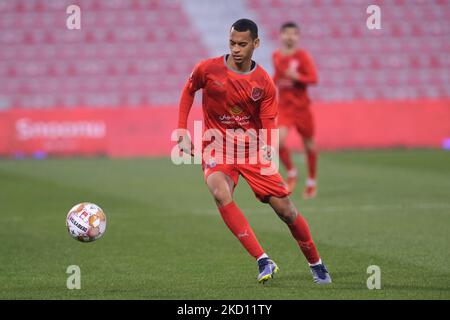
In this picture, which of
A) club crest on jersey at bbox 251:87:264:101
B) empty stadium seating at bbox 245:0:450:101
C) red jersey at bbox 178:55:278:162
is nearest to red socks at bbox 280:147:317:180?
red jersey at bbox 178:55:278:162

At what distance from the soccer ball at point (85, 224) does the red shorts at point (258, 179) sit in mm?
1018

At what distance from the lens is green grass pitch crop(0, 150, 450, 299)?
6.63 metres

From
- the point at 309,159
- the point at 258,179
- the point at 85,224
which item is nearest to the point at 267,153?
the point at 258,179

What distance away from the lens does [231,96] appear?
709cm

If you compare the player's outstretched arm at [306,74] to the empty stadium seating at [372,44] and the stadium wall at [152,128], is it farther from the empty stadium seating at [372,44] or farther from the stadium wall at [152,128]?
the empty stadium seating at [372,44]

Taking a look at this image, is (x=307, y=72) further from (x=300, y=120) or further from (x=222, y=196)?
(x=222, y=196)

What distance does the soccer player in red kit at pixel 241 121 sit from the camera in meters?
6.95

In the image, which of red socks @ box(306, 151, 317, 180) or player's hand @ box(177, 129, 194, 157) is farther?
red socks @ box(306, 151, 317, 180)

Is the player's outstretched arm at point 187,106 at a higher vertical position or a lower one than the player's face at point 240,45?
lower

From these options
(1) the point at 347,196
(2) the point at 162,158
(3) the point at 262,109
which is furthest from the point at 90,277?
(2) the point at 162,158

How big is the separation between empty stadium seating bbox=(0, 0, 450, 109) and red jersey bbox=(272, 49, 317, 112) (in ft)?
36.0

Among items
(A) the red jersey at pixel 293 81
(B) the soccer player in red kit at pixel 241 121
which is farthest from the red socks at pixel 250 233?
(A) the red jersey at pixel 293 81

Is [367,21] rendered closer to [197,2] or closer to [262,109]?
[197,2]

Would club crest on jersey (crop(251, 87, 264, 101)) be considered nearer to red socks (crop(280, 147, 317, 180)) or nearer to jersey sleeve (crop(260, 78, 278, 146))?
jersey sleeve (crop(260, 78, 278, 146))
